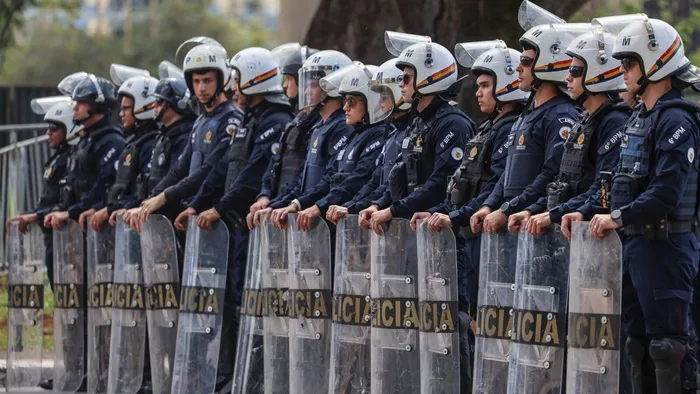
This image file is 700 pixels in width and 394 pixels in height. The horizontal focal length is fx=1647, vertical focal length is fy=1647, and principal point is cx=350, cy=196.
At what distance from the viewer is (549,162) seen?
31.2 feet

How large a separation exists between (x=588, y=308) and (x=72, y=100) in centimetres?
724

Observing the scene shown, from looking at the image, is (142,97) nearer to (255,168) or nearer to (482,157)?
(255,168)

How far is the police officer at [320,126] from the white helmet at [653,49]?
301 cm

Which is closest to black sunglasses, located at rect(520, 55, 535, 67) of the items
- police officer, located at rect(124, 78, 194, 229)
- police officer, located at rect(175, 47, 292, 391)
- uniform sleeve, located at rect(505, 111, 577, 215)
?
uniform sleeve, located at rect(505, 111, 577, 215)

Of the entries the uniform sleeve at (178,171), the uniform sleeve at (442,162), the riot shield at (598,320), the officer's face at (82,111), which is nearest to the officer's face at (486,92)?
the uniform sleeve at (442,162)

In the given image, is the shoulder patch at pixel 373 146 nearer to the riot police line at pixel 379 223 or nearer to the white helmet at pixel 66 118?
the riot police line at pixel 379 223

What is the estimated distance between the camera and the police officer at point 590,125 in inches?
359

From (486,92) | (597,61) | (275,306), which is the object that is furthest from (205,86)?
(597,61)

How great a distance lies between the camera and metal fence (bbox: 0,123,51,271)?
18641 millimetres

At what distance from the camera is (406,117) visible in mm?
11047

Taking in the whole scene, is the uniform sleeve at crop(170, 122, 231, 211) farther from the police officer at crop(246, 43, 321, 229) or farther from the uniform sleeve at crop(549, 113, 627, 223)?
the uniform sleeve at crop(549, 113, 627, 223)

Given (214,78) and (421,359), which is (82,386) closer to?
(214,78)

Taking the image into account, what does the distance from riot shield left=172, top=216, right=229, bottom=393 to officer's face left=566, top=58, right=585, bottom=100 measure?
3.38m

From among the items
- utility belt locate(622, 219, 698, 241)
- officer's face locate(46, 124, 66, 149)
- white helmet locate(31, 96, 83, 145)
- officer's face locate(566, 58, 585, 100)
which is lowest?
utility belt locate(622, 219, 698, 241)
